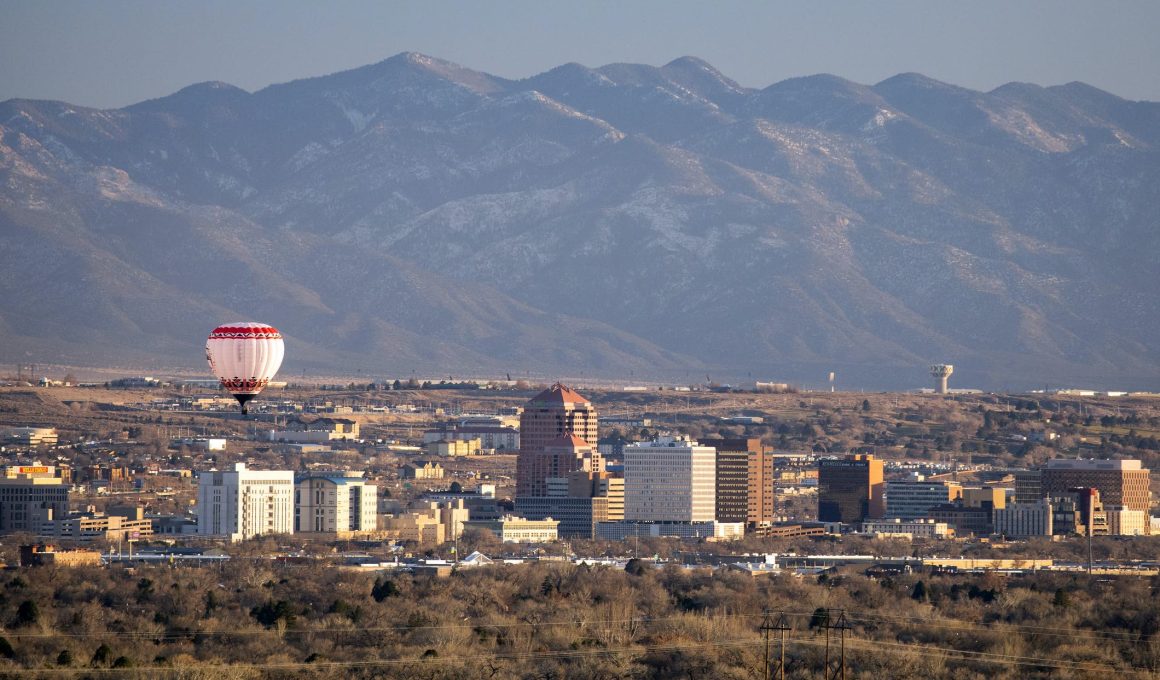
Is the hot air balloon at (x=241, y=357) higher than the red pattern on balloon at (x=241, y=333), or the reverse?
the red pattern on balloon at (x=241, y=333)

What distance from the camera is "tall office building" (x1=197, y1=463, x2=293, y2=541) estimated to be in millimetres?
176875

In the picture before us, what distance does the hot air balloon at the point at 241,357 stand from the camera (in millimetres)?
109562

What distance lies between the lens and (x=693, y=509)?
197500 mm

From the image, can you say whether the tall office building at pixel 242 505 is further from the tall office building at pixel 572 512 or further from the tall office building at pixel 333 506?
the tall office building at pixel 572 512

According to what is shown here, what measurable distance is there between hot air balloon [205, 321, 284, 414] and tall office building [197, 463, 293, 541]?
212 feet

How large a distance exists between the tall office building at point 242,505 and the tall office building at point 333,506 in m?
1.09

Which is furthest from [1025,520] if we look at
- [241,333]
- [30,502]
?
[241,333]

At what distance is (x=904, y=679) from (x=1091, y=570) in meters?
57.2

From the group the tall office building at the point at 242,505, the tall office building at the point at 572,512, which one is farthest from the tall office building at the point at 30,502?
the tall office building at the point at 572,512

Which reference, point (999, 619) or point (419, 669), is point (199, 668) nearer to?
point (419, 669)

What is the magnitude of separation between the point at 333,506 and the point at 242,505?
7.30 m

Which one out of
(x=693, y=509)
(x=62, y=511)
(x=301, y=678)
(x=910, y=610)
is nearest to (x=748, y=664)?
(x=301, y=678)

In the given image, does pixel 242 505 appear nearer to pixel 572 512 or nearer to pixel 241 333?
pixel 572 512

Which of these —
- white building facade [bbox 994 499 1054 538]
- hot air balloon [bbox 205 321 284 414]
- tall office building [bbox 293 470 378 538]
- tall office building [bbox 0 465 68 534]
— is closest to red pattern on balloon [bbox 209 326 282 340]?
hot air balloon [bbox 205 321 284 414]
